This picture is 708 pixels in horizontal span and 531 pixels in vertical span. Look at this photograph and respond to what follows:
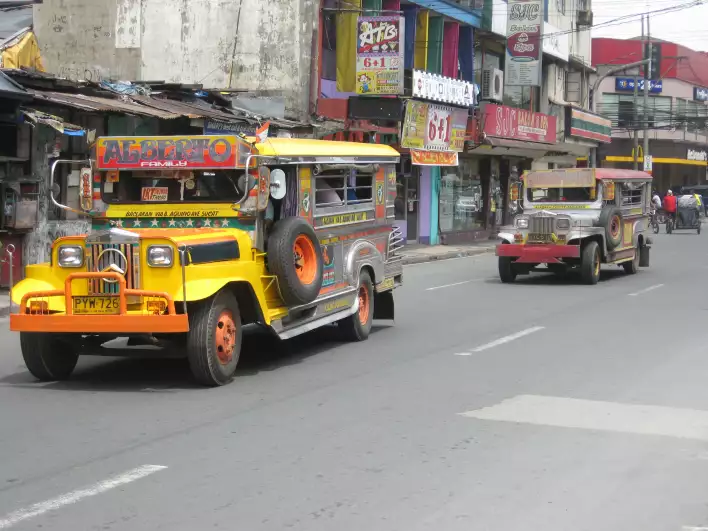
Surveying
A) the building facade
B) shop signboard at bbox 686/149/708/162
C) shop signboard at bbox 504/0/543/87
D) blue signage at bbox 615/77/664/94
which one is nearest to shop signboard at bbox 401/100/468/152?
shop signboard at bbox 504/0/543/87

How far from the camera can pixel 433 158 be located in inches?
1226

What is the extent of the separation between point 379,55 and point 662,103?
5253 centimetres

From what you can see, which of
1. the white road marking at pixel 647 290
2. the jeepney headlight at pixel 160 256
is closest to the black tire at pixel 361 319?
the jeepney headlight at pixel 160 256

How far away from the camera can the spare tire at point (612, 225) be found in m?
20.1

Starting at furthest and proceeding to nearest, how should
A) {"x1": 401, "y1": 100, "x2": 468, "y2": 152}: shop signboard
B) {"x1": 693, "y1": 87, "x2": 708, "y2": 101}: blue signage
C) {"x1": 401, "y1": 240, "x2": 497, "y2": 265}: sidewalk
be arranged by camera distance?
{"x1": 693, "y1": 87, "x2": 708, "y2": 101}: blue signage → {"x1": 401, "y1": 100, "x2": 468, "y2": 152}: shop signboard → {"x1": 401, "y1": 240, "x2": 497, "y2": 265}: sidewalk

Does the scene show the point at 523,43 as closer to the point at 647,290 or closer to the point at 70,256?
the point at 647,290

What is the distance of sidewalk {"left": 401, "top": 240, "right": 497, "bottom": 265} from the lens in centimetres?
2743

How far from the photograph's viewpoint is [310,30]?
26.6 metres

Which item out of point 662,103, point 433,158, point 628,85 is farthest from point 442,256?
point 662,103

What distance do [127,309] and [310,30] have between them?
18.7m

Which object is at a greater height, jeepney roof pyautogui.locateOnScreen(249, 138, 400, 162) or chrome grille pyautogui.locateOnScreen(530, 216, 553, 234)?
jeepney roof pyautogui.locateOnScreen(249, 138, 400, 162)

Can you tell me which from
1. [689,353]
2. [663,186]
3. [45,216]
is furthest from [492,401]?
[663,186]

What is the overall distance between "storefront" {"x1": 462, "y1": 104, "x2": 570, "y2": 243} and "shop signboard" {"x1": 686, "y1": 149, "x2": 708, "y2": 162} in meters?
34.4

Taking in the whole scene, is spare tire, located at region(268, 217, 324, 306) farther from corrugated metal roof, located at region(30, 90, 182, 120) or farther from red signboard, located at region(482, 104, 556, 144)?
red signboard, located at region(482, 104, 556, 144)
